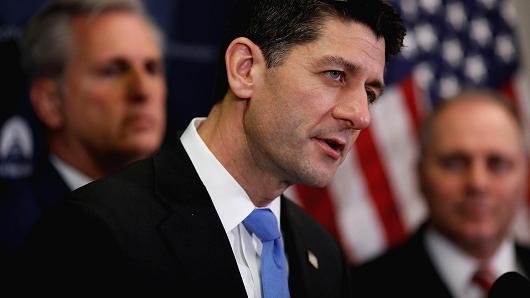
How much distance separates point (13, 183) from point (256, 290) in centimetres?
121

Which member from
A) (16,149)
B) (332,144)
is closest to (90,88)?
(16,149)

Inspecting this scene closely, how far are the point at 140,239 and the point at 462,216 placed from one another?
1541mm

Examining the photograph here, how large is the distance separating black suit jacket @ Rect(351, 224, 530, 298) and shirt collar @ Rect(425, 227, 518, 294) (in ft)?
0.12

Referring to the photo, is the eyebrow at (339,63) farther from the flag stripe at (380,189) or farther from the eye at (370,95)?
the flag stripe at (380,189)

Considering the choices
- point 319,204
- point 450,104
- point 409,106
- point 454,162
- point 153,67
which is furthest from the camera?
point 409,106

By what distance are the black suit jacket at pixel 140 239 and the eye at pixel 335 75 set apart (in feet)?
1.00

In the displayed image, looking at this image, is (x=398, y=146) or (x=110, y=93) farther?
(x=398, y=146)

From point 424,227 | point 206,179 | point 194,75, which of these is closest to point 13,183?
point 194,75

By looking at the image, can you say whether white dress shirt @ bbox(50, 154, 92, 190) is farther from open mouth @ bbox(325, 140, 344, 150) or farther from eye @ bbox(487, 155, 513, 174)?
eye @ bbox(487, 155, 513, 174)

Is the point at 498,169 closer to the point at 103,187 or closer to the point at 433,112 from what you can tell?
the point at 433,112

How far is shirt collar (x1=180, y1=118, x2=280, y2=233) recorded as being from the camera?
1477mm

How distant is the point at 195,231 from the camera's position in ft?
4.60

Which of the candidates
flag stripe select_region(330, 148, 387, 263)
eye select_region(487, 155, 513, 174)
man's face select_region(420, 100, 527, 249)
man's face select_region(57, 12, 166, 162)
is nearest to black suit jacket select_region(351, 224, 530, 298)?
man's face select_region(420, 100, 527, 249)

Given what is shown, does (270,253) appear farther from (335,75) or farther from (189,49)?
(189,49)
